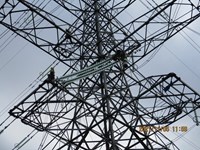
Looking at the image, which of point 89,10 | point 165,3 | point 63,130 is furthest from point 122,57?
point 89,10

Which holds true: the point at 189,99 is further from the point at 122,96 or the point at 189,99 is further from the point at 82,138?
the point at 82,138

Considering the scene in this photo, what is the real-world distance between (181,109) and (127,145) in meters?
3.50

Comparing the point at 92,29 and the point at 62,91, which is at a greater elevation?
the point at 92,29

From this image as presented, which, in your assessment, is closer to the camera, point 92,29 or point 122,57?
point 122,57

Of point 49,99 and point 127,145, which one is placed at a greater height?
point 49,99

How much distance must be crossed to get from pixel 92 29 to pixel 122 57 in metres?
5.11

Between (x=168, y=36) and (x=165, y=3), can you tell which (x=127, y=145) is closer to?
(x=168, y=36)

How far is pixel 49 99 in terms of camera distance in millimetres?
21203

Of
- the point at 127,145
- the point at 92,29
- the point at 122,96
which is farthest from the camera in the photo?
the point at 92,29

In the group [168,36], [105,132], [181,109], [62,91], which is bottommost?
[181,109]

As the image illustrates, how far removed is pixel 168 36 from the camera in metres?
21.5

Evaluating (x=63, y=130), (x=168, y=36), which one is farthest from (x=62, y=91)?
(x=168, y=36)

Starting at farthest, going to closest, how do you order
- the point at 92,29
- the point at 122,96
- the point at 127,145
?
1. the point at 92,29
2. the point at 122,96
3. the point at 127,145

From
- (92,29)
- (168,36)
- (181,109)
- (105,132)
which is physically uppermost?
(92,29)
